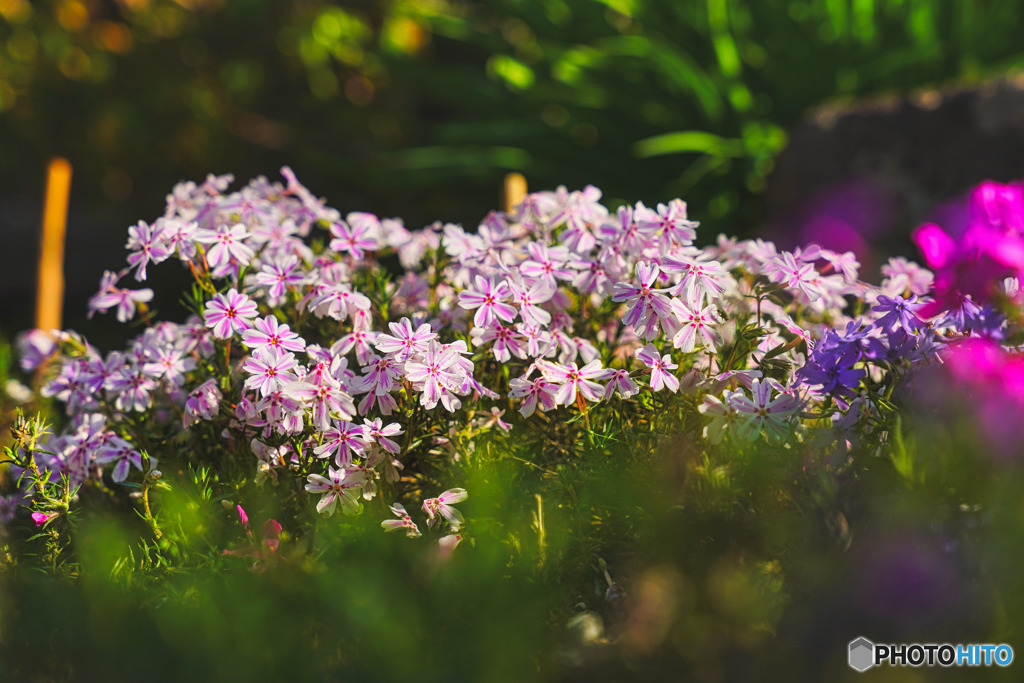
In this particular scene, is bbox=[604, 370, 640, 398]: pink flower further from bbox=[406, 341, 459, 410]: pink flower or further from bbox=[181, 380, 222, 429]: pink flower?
bbox=[181, 380, 222, 429]: pink flower

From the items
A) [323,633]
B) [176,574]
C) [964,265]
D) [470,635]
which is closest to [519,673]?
[470,635]

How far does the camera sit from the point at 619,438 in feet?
4.86

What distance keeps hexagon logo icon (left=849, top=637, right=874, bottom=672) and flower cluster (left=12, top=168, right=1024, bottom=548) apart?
44cm

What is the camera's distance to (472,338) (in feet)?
5.07

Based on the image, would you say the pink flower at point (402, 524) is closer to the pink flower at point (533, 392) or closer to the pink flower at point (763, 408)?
the pink flower at point (533, 392)

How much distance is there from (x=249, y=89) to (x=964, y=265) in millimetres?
5430

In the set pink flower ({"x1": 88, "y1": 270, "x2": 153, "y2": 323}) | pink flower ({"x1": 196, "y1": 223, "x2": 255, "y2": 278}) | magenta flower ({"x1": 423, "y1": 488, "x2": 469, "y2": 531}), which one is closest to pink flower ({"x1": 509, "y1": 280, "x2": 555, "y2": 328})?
magenta flower ({"x1": 423, "y1": 488, "x2": 469, "y2": 531})

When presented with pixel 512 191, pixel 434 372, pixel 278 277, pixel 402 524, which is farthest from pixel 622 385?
pixel 512 191

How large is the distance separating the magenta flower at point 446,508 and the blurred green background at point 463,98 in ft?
8.43

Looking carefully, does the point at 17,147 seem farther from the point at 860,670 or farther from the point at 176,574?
the point at 860,670

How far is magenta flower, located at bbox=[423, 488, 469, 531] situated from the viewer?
139 cm

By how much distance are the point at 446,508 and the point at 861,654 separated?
705mm

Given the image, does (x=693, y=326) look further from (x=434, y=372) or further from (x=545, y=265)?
(x=434, y=372)

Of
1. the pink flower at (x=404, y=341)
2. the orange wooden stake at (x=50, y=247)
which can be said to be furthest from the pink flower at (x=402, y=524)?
the orange wooden stake at (x=50, y=247)
